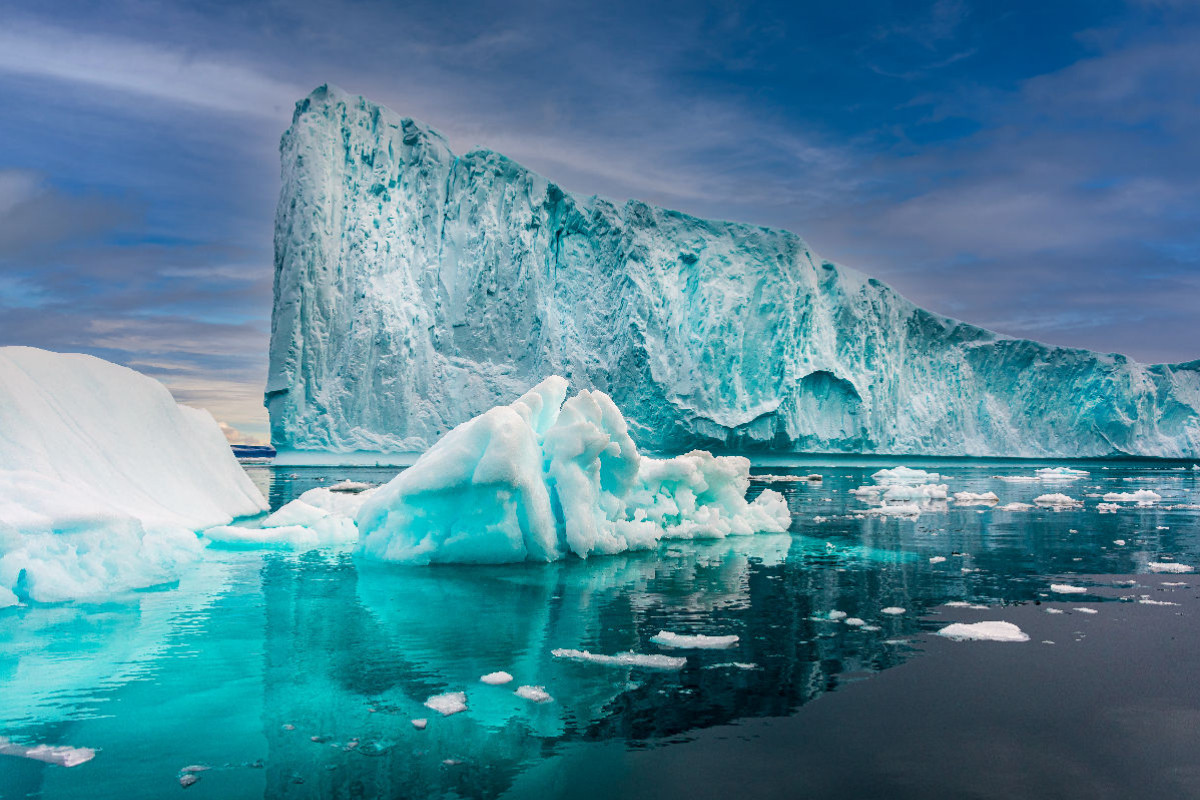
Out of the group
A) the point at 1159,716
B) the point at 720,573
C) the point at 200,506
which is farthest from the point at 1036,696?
the point at 200,506

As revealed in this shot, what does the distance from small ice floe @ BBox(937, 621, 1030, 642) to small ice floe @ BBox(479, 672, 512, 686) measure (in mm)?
3073

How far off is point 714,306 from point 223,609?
97.9 ft

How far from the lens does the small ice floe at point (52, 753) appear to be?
3.51 m

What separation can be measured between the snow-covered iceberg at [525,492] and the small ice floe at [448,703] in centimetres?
445

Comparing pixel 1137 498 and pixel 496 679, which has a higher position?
pixel 1137 498

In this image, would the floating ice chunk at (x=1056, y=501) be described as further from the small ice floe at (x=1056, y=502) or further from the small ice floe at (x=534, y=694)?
the small ice floe at (x=534, y=694)

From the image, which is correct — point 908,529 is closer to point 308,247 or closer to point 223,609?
point 223,609

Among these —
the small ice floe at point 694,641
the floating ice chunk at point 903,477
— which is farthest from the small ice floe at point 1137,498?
the small ice floe at point 694,641

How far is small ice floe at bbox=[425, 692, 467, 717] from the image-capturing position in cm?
414

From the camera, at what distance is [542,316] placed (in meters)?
33.0

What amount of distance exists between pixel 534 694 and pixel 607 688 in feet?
1.34

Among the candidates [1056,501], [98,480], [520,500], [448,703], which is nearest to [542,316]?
[1056,501]

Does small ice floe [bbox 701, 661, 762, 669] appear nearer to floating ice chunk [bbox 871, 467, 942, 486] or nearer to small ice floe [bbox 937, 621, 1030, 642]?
small ice floe [bbox 937, 621, 1030, 642]

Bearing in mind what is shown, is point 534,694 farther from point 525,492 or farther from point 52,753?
point 525,492
